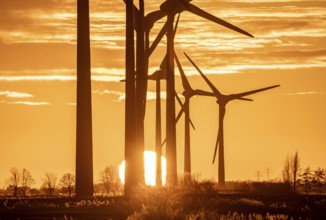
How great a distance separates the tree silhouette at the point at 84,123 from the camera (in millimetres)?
72000

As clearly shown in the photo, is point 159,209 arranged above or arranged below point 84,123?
below

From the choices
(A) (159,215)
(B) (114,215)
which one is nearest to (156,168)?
(B) (114,215)

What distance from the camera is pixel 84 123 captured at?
72000mm

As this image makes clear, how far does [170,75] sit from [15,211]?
32.5 m

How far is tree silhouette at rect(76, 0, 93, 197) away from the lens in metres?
72.0

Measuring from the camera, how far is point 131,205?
6438 centimetres

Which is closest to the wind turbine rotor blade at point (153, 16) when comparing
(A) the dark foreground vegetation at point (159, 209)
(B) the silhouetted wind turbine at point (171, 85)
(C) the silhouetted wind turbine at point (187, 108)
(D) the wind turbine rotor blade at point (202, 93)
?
(B) the silhouetted wind turbine at point (171, 85)

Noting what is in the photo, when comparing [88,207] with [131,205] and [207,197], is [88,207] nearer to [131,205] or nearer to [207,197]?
[131,205]

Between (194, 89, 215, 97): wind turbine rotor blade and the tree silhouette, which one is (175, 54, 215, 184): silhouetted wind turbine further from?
the tree silhouette

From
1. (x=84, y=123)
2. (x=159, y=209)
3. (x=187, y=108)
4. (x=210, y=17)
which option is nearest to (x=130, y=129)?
(x=84, y=123)

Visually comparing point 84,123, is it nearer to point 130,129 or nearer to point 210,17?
point 130,129

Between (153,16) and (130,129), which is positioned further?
(153,16)

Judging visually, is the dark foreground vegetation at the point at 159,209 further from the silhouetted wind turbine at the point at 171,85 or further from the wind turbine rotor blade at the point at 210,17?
the wind turbine rotor blade at the point at 210,17

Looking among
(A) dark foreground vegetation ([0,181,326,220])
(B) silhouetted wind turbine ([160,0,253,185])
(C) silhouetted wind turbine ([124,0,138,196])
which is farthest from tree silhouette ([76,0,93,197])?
(B) silhouetted wind turbine ([160,0,253,185])
